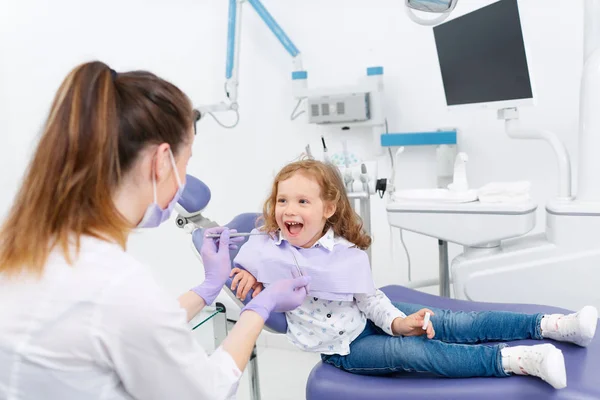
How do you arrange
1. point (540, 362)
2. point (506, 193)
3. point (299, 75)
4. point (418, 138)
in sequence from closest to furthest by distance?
point (540, 362) → point (506, 193) → point (418, 138) → point (299, 75)

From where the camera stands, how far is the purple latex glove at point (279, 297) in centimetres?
138

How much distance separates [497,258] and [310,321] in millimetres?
735

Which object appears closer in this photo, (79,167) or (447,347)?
(79,167)

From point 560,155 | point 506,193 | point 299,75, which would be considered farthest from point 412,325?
point 299,75

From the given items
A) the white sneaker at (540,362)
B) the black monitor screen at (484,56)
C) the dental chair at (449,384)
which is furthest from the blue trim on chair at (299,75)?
the white sneaker at (540,362)

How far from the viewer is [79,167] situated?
0.95 metres

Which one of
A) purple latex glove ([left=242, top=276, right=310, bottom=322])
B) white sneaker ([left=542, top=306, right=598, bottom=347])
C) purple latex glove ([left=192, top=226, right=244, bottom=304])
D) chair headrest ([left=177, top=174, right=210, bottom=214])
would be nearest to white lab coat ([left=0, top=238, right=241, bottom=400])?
purple latex glove ([left=242, top=276, right=310, bottom=322])

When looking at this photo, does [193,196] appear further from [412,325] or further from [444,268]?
[444,268]

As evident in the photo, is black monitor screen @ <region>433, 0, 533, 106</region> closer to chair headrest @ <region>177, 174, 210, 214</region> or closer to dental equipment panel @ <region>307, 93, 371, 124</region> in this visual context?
dental equipment panel @ <region>307, 93, 371, 124</region>

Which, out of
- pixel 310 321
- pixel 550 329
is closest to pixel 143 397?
pixel 310 321

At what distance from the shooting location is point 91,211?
0.97 metres

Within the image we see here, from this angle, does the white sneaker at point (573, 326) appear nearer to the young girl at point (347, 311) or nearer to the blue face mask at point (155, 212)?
the young girl at point (347, 311)

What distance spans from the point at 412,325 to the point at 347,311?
20cm

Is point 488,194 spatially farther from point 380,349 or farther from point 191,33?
point 191,33
